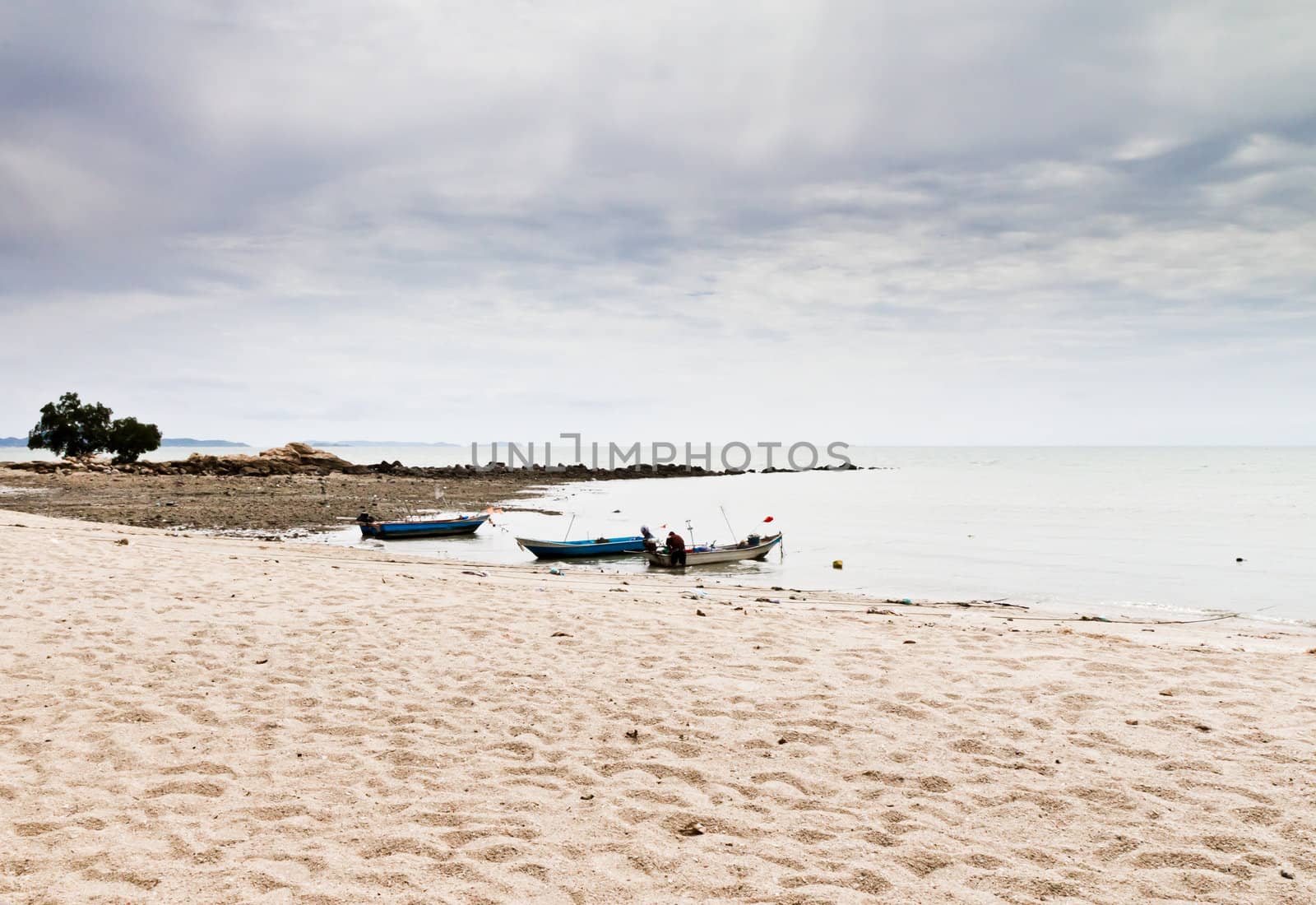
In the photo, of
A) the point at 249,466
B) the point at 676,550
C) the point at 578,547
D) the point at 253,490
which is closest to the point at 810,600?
the point at 676,550

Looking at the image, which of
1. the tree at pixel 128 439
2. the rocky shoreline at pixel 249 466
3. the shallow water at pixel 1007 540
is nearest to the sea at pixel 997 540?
the shallow water at pixel 1007 540

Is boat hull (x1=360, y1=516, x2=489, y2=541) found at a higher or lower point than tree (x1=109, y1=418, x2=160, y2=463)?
lower

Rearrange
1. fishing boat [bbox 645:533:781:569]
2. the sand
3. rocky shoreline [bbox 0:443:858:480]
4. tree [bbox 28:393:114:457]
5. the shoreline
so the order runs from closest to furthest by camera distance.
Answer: the sand
the shoreline
fishing boat [bbox 645:533:781:569]
rocky shoreline [bbox 0:443:858:480]
tree [bbox 28:393:114:457]

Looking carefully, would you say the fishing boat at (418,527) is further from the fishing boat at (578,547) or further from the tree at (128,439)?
the tree at (128,439)

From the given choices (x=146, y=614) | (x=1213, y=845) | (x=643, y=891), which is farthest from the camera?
(x=146, y=614)

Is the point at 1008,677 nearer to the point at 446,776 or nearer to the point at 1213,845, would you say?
the point at 1213,845

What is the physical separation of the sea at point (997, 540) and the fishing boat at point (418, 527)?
56 cm

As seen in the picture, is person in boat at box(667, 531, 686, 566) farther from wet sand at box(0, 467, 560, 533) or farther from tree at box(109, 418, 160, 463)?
tree at box(109, 418, 160, 463)

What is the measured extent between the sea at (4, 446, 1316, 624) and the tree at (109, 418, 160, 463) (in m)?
46.4

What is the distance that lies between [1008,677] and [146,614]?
10.3m

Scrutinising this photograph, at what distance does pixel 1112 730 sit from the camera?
6656mm

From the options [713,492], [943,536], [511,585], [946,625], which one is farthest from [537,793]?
[713,492]

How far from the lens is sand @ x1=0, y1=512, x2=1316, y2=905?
444 cm

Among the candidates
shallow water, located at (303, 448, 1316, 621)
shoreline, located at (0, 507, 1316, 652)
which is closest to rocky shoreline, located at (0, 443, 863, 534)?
shallow water, located at (303, 448, 1316, 621)
